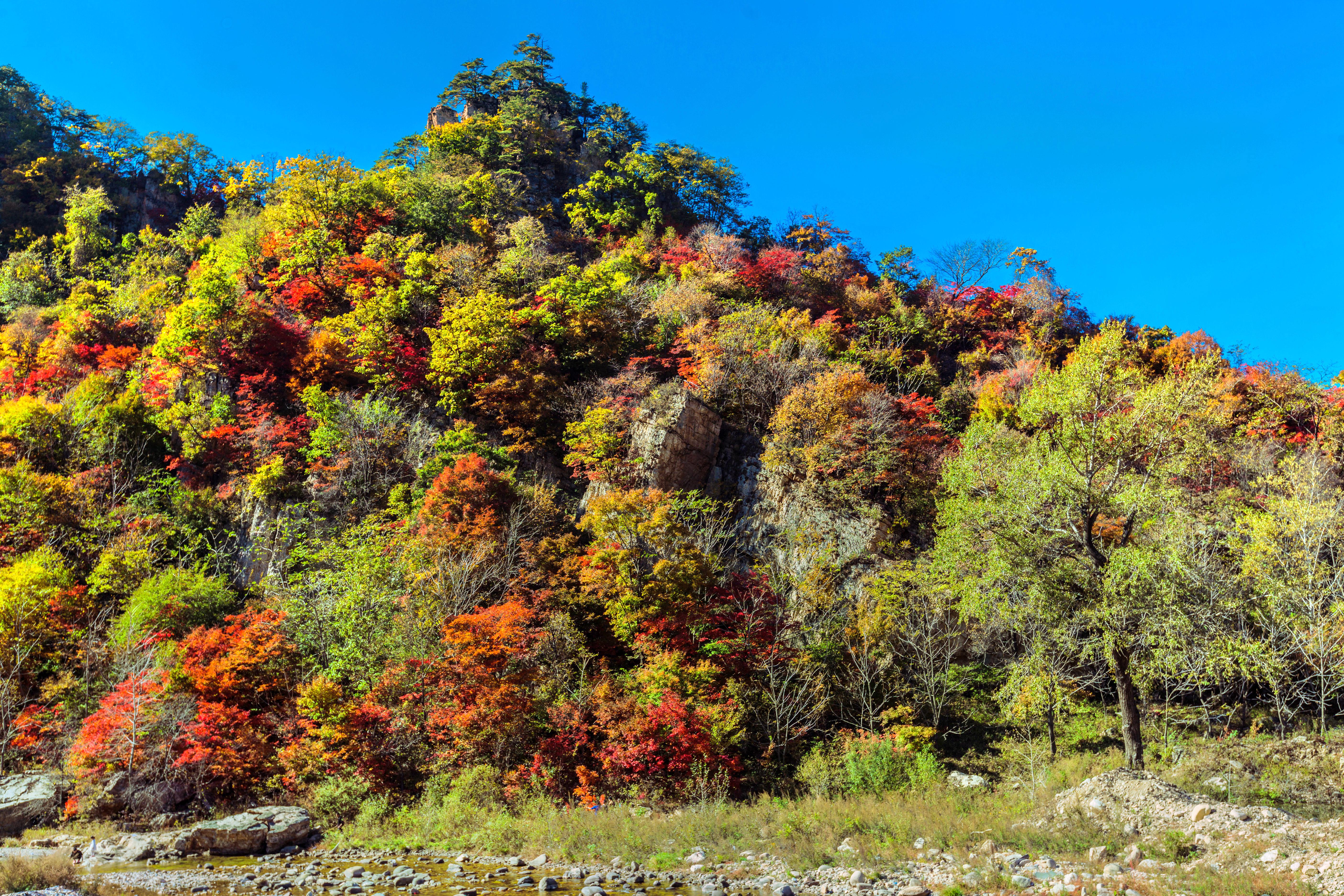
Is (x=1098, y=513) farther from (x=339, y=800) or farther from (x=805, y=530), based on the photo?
(x=339, y=800)

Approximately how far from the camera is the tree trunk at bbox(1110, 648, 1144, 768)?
1537cm

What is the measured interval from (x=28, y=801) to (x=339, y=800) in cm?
779

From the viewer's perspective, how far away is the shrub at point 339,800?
54.6 feet

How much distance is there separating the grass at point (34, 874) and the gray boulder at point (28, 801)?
7760mm

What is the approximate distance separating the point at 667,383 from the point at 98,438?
22.8 metres

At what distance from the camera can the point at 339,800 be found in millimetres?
16891

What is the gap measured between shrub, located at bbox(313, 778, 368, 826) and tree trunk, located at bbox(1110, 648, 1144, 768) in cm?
1769

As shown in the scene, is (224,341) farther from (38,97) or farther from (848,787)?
(38,97)

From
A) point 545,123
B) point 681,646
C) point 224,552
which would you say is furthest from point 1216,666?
point 545,123

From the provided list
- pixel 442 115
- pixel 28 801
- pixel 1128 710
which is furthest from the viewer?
pixel 442 115

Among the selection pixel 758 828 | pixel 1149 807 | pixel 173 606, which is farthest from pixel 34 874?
pixel 1149 807

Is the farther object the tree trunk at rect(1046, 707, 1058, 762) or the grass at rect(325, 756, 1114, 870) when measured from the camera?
the tree trunk at rect(1046, 707, 1058, 762)

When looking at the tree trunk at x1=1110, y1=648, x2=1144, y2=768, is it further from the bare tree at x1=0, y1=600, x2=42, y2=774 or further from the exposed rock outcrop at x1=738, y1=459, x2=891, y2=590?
the bare tree at x1=0, y1=600, x2=42, y2=774

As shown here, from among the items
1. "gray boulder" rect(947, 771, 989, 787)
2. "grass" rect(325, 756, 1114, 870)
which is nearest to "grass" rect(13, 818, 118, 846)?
"grass" rect(325, 756, 1114, 870)
